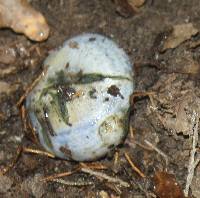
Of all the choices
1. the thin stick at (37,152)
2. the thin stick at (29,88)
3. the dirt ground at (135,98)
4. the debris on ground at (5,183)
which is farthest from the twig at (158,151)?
the debris on ground at (5,183)

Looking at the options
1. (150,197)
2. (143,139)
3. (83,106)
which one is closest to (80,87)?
(83,106)

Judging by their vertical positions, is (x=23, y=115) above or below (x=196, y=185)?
above

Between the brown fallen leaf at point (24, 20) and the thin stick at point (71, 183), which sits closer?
the thin stick at point (71, 183)

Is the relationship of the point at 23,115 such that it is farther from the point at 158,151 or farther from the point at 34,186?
the point at 158,151

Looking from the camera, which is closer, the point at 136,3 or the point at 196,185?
the point at 196,185

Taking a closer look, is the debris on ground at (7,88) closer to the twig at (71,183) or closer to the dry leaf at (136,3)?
the twig at (71,183)

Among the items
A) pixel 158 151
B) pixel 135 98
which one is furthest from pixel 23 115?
pixel 158 151

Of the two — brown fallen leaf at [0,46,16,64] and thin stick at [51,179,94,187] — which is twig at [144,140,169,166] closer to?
thin stick at [51,179,94,187]
